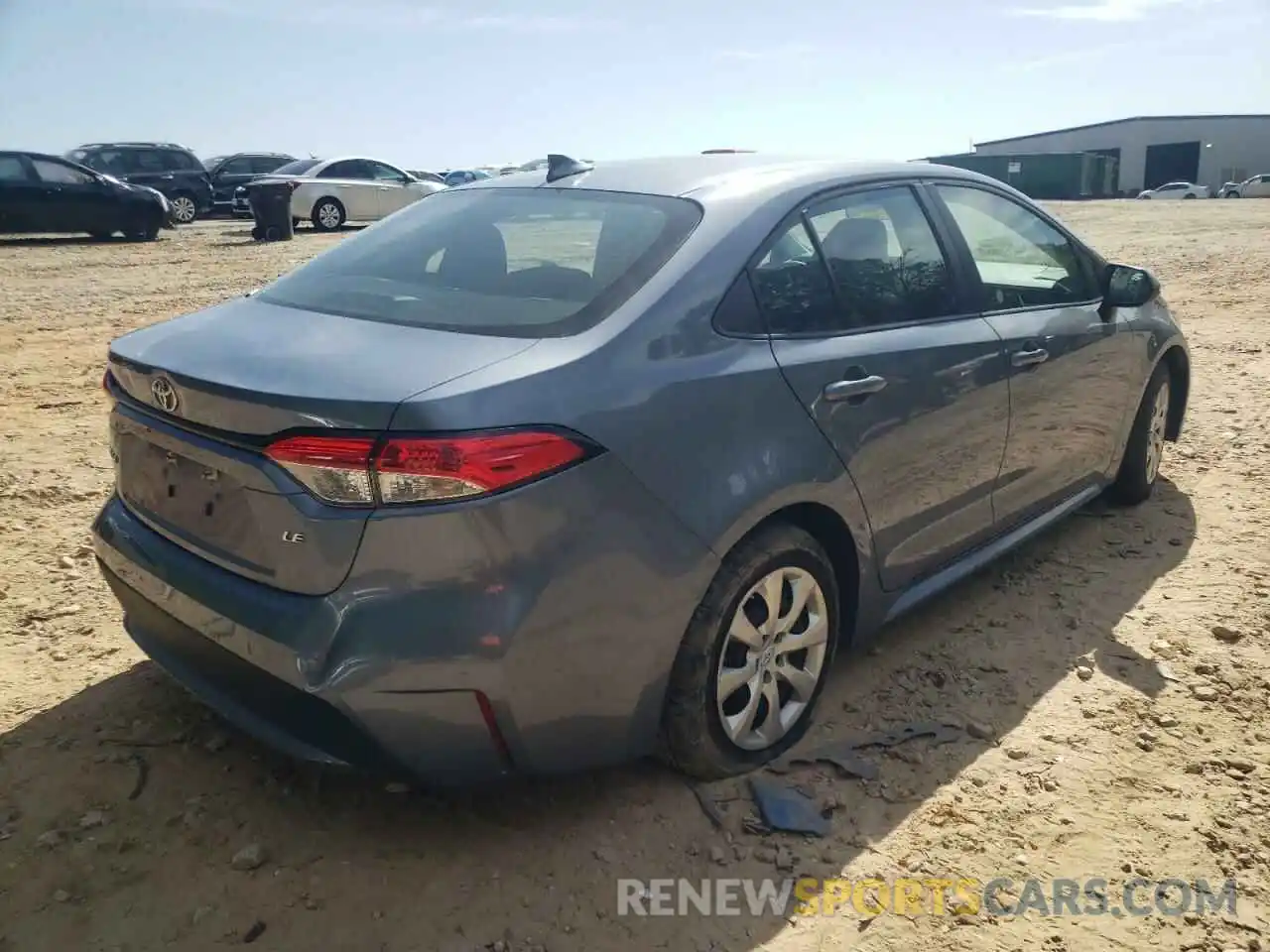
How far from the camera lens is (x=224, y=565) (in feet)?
7.60

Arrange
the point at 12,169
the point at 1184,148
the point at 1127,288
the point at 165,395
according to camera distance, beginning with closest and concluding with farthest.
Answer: the point at 165,395 < the point at 1127,288 < the point at 12,169 < the point at 1184,148

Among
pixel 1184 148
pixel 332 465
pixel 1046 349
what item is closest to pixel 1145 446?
pixel 1046 349

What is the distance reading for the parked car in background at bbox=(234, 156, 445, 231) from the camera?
20.4 meters

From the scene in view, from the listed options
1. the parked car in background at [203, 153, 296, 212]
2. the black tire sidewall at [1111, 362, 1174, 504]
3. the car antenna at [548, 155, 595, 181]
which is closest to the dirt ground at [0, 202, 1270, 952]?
the black tire sidewall at [1111, 362, 1174, 504]

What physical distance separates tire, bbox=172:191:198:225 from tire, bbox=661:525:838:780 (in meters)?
23.5

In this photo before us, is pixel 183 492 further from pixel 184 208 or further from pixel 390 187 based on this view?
pixel 184 208

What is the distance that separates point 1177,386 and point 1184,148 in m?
72.1

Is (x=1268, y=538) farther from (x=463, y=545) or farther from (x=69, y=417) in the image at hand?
(x=69, y=417)

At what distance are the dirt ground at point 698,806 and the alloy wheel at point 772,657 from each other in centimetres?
18

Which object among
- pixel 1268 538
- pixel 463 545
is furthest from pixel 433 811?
pixel 1268 538

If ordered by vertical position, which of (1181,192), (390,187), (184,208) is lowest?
(1181,192)

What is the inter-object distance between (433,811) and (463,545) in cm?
92

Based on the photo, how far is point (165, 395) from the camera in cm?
236

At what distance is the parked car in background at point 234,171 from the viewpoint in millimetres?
25609
